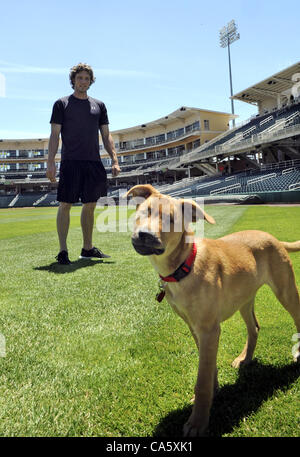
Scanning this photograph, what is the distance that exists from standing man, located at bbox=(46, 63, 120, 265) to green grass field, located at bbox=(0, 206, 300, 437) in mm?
1883

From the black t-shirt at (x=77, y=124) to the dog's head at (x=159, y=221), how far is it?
10.9ft

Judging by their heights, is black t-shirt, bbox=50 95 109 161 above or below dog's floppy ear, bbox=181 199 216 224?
above

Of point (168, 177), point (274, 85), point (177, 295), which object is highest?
point (274, 85)

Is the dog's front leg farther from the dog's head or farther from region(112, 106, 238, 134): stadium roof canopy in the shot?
region(112, 106, 238, 134): stadium roof canopy

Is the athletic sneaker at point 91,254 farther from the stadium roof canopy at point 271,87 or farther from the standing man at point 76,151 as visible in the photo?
the stadium roof canopy at point 271,87

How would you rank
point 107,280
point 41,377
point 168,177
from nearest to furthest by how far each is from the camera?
point 41,377 < point 107,280 < point 168,177

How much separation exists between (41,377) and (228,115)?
6357cm

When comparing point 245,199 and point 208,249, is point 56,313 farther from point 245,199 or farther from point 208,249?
point 245,199

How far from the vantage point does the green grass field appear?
1.45 metres

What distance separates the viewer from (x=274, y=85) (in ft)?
136

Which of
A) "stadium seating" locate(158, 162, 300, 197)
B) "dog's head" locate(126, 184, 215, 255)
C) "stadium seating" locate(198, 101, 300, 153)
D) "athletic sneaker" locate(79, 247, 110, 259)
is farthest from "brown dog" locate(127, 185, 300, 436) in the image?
"stadium seating" locate(198, 101, 300, 153)

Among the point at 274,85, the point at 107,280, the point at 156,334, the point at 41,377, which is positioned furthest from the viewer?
the point at 274,85

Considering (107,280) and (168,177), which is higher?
(168,177)
